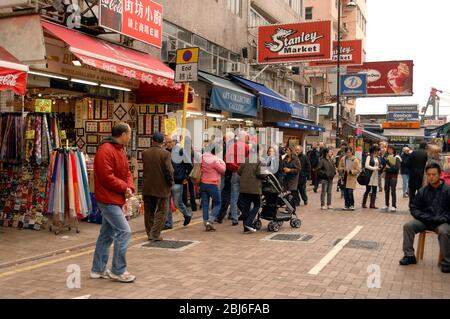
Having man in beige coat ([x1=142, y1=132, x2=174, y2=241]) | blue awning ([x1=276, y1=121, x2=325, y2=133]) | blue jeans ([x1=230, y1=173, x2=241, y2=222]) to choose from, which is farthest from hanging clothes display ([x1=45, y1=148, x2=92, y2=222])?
blue awning ([x1=276, y1=121, x2=325, y2=133])

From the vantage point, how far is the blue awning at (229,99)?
1419 centimetres

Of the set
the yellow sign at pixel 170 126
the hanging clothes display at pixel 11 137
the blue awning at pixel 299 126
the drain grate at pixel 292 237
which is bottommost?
the drain grate at pixel 292 237

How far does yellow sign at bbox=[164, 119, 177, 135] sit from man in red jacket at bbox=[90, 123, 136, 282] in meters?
6.49

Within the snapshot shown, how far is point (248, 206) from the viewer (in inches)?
397

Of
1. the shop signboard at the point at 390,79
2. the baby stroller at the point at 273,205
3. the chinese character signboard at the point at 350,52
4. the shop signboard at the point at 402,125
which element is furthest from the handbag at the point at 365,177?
the shop signboard at the point at 402,125

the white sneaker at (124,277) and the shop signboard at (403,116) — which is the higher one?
the shop signboard at (403,116)

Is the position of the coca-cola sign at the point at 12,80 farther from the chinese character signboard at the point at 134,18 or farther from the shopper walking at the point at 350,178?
the shopper walking at the point at 350,178

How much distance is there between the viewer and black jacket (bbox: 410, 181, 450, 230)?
7.08 metres

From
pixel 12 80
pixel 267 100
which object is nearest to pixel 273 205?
pixel 12 80

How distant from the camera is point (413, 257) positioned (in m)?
7.22

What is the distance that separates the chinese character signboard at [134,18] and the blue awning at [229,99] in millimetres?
2476

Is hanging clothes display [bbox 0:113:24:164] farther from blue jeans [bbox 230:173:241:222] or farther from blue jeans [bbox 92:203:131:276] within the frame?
blue jeans [bbox 230:173:241:222]

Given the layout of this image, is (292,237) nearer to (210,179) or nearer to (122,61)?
(210,179)

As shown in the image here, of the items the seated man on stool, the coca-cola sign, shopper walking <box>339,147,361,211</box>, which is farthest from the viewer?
shopper walking <box>339,147,361,211</box>
